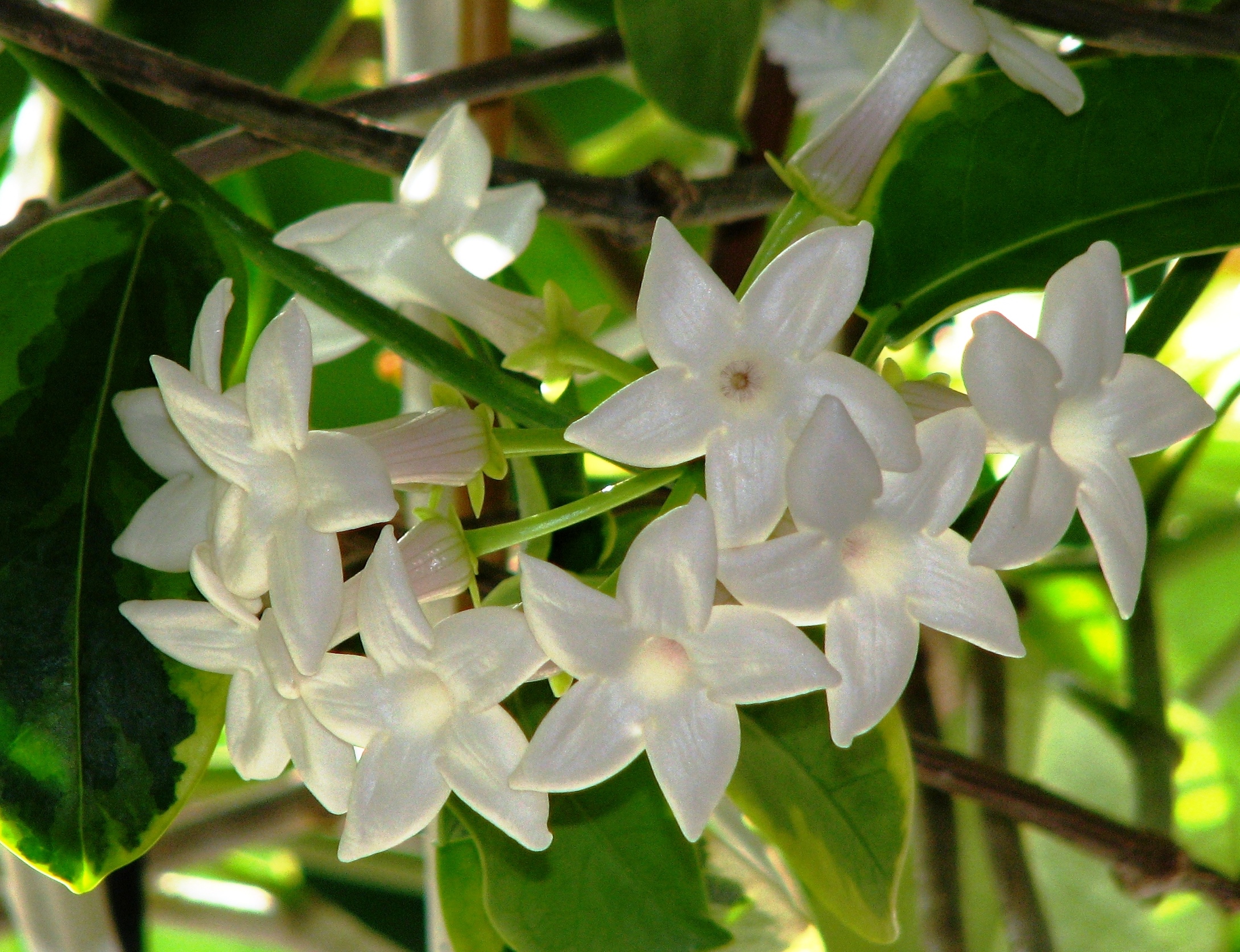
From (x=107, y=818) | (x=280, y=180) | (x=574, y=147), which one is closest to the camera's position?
(x=107, y=818)

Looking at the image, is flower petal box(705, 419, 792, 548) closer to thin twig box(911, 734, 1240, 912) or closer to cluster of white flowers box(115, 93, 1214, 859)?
cluster of white flowers box(115, 93, 1214, 859)

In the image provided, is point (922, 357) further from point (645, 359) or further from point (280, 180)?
point (280, 180)

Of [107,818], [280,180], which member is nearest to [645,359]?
[107,818]

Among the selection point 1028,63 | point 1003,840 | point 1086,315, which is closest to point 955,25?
point 1028,63

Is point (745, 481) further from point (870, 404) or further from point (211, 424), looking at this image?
point (211, 424)

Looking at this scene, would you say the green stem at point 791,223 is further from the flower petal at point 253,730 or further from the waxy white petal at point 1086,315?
the flower petal at point 253,730

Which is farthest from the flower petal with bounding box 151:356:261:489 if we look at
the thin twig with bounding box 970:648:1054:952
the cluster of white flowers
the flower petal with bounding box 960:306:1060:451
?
the thin twig with bounding box 970:648:1054:952

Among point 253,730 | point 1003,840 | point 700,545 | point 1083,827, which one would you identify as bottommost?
point 1003,840
